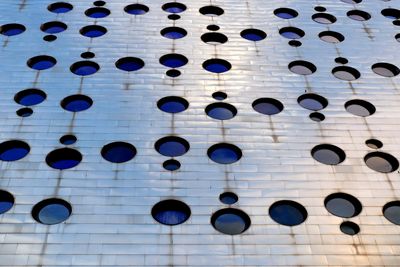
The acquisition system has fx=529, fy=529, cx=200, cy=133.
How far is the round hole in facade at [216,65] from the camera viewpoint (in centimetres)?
2045

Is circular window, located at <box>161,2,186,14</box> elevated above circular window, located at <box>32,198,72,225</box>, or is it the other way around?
circular window, located at <box>161,2,186,14</box>

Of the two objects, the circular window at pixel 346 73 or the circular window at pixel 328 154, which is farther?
the circular window at pixel 346 73

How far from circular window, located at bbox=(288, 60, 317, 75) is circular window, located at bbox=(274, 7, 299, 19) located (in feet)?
12.3

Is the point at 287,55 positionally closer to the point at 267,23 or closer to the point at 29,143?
the point at 267,23

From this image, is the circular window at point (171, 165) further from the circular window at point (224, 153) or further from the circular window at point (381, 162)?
the circular window at point (381, 162)

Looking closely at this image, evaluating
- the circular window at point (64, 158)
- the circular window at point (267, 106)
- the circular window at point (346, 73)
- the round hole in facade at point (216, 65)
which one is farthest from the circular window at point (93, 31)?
the circular window at point (346, 73)

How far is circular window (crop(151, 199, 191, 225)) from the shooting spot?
589 inches

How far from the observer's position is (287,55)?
69.9 feet

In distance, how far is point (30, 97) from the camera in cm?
1902

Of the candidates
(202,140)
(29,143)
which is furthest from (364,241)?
(29,143)

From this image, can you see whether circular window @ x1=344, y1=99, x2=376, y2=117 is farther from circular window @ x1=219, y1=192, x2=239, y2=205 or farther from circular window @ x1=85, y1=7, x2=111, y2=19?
circular window @ x1=85, y1=7, x2=111, y2=19

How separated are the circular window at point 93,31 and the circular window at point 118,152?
6.75 m

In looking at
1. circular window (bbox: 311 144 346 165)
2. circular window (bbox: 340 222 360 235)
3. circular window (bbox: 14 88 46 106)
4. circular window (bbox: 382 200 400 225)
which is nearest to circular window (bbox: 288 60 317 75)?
circular window (bbox: 311 144 346 165)

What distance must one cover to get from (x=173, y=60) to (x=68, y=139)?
576 cm
